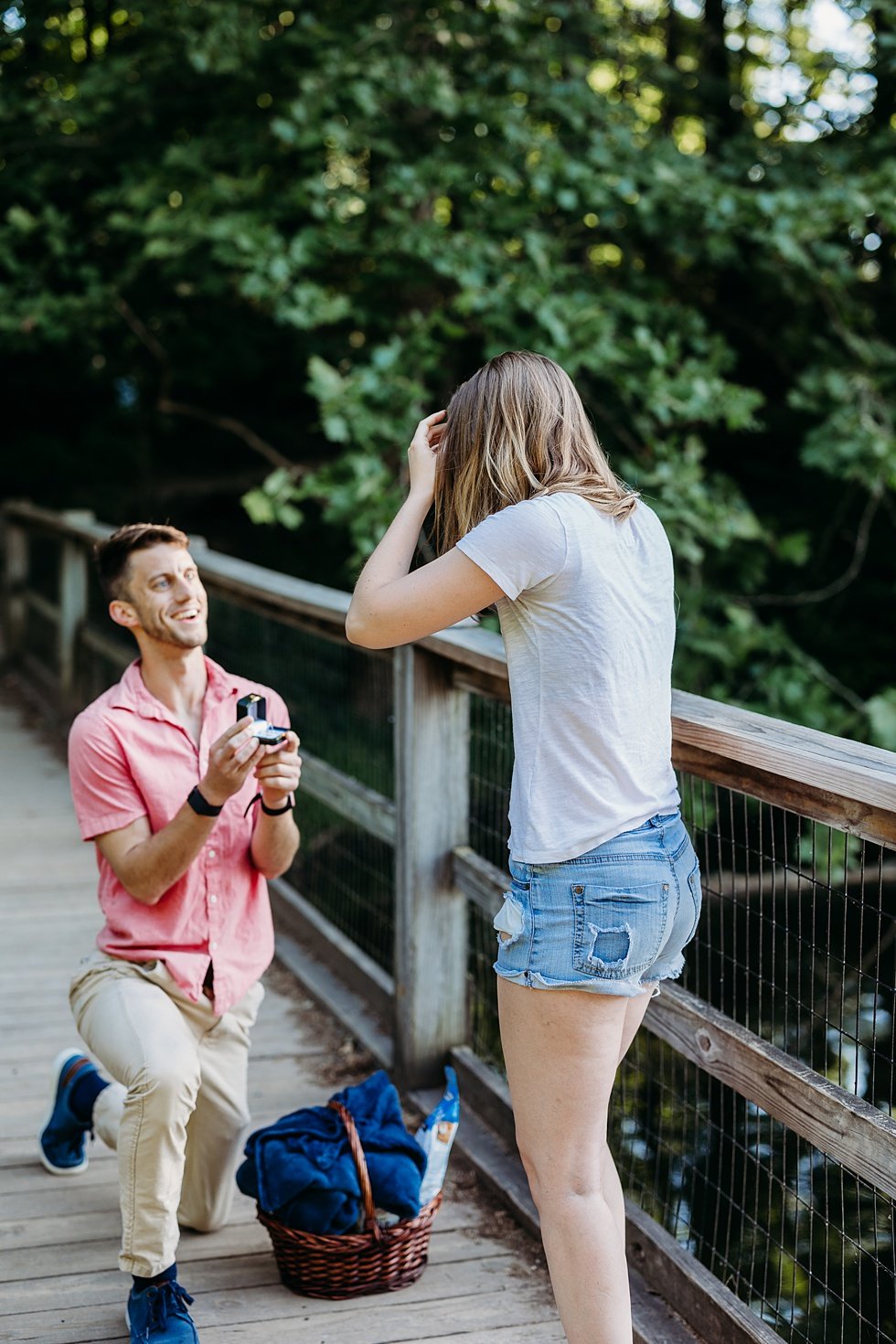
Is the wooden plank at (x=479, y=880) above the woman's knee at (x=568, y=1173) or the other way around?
above

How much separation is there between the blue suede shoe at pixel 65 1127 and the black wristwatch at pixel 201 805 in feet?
2.72

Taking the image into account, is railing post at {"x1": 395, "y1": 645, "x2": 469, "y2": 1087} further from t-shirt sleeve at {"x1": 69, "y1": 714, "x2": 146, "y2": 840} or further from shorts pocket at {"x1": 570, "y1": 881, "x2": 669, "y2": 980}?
shorts pocket at {"x1": 570, "y1": 881, "x2": 669, "y2": 980}

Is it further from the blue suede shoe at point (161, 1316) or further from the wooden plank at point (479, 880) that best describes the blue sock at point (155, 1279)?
the wooden plank at point (479, 880)

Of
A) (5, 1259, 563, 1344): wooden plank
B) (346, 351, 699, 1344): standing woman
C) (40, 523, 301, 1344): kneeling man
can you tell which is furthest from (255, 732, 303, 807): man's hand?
(5, 1259, 563, 1344): wooden plank

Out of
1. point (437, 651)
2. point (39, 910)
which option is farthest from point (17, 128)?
point (437, 651)

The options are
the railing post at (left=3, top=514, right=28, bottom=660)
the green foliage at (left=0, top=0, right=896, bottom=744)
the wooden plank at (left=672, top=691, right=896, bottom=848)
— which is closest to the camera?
the wooden plank at (left=672, top=691, right=896, bottom=848)

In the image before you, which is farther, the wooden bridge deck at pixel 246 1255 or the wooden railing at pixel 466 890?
the wooden bridge deck at pixel 246 1255

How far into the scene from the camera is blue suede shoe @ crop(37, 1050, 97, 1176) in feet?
9.38

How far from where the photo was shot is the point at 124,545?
2.61 m

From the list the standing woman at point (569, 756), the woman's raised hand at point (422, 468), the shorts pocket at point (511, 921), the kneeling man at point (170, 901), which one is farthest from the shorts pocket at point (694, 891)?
the kneeling man at point (170, 901)

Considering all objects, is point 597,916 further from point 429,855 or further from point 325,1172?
point 429,855

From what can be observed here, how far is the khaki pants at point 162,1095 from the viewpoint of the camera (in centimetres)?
230

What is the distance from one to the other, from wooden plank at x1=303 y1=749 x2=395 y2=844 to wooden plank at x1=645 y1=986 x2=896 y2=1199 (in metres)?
1.14

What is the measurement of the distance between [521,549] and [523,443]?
0.19m
